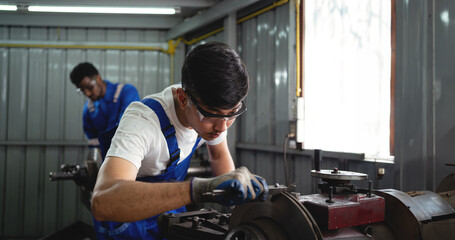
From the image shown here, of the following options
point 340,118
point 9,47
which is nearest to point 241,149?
point 340,118

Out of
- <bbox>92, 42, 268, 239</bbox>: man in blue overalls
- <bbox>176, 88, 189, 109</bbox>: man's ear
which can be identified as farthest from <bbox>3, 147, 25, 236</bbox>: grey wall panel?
<bbox>176, 88, 189, 109</bbox>: man's ear

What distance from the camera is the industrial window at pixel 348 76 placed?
236cm

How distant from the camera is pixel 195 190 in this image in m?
1.22

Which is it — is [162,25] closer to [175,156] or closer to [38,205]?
[38,205]

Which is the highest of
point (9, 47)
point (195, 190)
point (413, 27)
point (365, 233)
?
point (9, 47)

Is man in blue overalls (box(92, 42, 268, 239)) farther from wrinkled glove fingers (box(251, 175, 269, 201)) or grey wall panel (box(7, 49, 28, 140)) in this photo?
grey wall panel (box(7, 49, 28, 140))

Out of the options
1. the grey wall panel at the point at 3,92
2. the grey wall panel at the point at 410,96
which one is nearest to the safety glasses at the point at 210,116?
the grey wall panel at the point at 410,96

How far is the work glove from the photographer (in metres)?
1.13

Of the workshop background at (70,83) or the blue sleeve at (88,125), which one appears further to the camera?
the blue sleeve at (88,125)

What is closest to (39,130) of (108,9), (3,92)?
(3,92)

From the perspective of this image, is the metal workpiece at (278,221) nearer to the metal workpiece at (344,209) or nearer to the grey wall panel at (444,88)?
the metal workpiece at (344,209)

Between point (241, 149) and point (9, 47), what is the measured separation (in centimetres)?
339

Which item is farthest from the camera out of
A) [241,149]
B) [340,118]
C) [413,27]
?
[241,149]

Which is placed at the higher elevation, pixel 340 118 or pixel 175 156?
pixel 340 118
